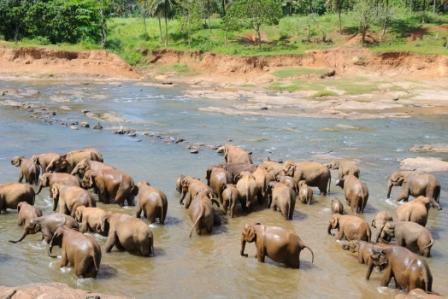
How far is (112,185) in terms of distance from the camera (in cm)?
1525

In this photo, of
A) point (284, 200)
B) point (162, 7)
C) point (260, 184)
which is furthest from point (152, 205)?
point (162, 7)

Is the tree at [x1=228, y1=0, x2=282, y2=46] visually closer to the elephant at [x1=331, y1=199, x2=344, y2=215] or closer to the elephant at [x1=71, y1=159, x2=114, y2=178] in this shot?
the elephant at [x1=71, y1=159, x2=114, y2=178]

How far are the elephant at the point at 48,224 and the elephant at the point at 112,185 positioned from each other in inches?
118

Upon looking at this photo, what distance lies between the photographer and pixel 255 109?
38.3 m

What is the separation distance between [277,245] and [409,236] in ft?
9.78

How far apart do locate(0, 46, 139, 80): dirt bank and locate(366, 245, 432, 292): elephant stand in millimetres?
49182

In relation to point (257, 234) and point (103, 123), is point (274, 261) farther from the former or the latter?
point (103, 123)

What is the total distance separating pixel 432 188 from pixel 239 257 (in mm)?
6871

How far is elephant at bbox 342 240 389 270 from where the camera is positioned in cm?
1100

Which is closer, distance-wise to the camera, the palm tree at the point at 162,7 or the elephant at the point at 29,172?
the elephant at the point at 29,172

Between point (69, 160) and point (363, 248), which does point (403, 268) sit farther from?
point (69, 160)

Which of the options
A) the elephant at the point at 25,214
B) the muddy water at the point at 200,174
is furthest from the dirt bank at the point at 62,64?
the elephant at the point at 25,214

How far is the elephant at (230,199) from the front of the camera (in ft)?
47.8

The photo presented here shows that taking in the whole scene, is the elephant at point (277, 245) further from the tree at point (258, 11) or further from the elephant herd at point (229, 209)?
the tree at point (258, 11)
